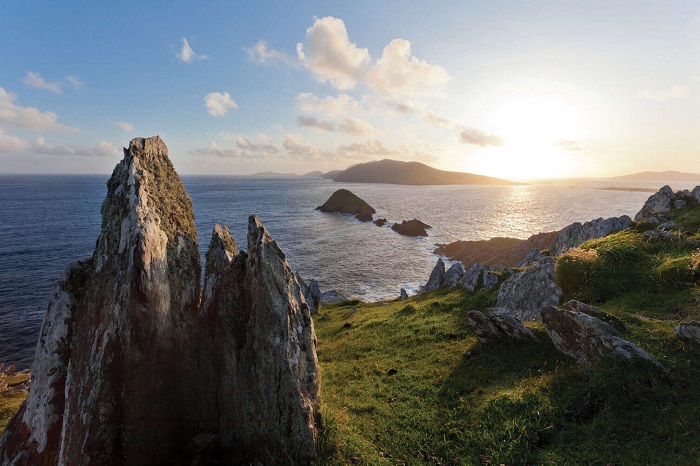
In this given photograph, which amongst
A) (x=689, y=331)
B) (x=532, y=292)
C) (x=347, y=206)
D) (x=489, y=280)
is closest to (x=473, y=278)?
(x=489, y=280)

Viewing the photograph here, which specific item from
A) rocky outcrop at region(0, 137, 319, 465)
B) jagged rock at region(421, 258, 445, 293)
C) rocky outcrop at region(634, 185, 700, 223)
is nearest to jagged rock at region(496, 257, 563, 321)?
rocky outcrop at region(0, 137, 319, 465)

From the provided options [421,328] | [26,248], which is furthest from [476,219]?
[26,248]

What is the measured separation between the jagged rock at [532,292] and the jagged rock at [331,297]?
33.0 metres

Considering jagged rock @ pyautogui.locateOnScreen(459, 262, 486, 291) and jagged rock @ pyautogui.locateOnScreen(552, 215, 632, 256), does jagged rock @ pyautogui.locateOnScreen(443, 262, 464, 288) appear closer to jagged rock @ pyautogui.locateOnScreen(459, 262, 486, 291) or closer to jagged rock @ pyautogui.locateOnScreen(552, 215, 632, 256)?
jagged rock @ pyautogui.locateOnScreen(459, 262, 486, 291)

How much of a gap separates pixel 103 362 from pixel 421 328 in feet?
63.4

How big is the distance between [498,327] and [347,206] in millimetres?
137245

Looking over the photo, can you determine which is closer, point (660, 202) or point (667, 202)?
point (667, 202)

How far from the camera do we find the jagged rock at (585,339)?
1120cm

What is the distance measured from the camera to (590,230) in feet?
127

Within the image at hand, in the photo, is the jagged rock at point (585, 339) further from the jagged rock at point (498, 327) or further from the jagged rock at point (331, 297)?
the jagged rock at point (331, 297)

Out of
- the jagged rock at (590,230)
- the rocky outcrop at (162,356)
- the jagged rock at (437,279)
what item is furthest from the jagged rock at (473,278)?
the rocky outcrop at (162,356)

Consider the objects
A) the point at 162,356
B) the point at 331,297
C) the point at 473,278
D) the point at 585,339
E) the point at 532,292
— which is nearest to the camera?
the point at 162,356

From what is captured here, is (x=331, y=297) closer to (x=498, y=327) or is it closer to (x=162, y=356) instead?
(x=498, y=327)

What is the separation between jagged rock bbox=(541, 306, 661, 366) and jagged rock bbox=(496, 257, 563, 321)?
19.3 feet
